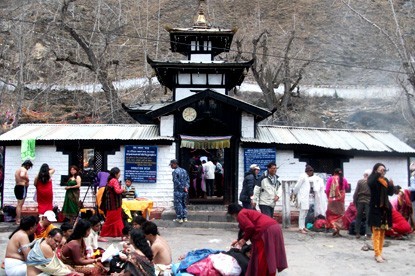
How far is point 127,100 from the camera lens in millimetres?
39969

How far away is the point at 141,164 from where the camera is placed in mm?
14953

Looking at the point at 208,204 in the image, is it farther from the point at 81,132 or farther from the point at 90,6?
the point at 90,6

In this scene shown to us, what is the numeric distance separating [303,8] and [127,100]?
125ft

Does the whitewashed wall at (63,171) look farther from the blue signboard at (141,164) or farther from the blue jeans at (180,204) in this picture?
the blue jeans at (180,204)

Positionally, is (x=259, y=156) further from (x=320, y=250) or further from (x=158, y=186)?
(x=320, y=250)

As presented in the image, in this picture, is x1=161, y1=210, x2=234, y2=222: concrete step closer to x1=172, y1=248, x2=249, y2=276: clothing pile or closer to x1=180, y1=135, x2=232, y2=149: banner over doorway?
x1=180, y1=135, x2=232, y2=149: banner over doorway

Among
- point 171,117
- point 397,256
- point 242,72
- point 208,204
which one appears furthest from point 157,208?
A: point 397,256

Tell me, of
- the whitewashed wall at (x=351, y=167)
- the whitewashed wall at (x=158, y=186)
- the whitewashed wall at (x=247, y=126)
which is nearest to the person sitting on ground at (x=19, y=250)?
the whitewashed wall at (x=158, y=186)

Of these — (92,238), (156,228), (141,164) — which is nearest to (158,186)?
(141,164)

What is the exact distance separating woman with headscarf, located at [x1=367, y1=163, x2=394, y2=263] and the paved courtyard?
48cm

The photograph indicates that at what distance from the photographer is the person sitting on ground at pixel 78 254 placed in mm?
7391

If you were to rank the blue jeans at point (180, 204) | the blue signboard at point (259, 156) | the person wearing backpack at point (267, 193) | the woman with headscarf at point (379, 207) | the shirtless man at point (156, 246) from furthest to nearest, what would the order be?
the blue signboard at point (259, 156) < the blue jeans at point (180, 204) < the person wearing backpack at point (267, 193) < the woman with headscarf at point (379, 207) < the shirtless man at point (156, 246)

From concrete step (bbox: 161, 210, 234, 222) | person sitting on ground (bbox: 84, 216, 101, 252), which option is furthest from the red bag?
person sitting on ground (bbox: 84, 216, 101, 252)

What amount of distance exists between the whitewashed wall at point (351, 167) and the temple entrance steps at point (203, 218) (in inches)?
43.2
